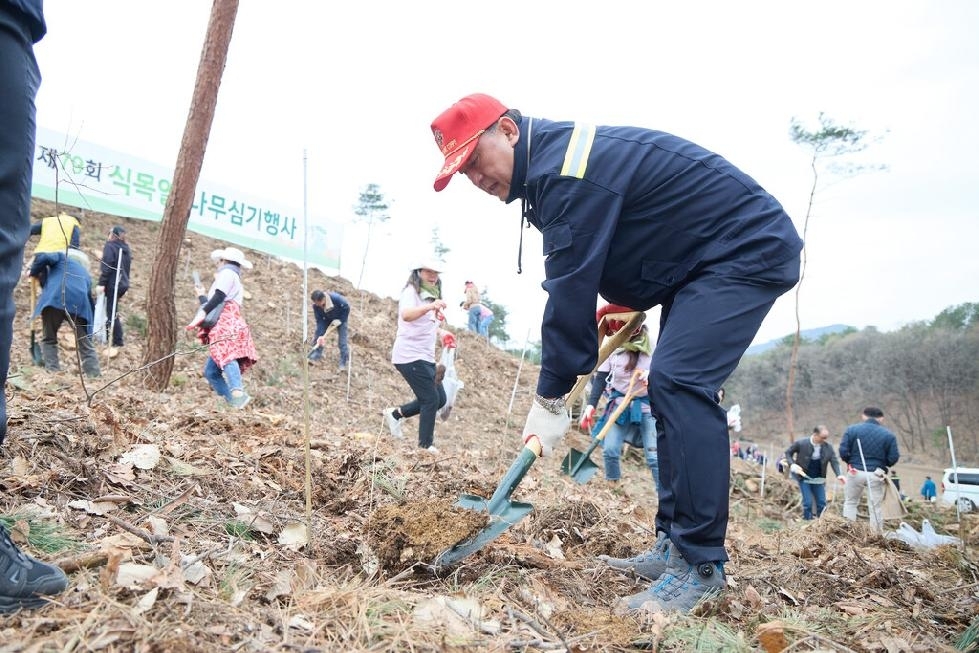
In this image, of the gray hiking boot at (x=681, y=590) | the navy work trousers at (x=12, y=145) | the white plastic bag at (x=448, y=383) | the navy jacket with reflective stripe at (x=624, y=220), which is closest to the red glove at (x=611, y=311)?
the navy jacket with reflective stripe at (x=624, y=220)

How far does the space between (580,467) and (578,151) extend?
6.72 feet

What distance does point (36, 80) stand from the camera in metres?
1.61

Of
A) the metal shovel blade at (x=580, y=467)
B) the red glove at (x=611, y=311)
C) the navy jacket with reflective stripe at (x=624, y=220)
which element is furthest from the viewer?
the metal shovel blade at (x=580, y=467)

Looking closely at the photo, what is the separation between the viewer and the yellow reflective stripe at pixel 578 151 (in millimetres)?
2219

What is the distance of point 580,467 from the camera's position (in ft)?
12.1

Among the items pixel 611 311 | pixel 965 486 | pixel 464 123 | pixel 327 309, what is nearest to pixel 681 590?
pixel 611 311

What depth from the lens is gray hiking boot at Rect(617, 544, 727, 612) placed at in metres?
2.08

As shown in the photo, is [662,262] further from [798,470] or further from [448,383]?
[798,470]

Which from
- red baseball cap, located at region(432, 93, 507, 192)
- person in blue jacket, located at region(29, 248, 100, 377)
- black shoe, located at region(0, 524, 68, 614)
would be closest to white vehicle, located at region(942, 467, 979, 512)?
red baseball cap, located at region(432, 93, 507, 192)

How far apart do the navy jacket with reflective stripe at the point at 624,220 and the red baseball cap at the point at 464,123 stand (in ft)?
0.47

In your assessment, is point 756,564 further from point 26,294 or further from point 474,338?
point 474,338

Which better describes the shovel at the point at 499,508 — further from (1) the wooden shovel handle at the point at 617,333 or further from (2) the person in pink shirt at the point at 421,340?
(2) the person in pink shirt at the point at 421,340

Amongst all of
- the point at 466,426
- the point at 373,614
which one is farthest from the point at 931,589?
the point at 466,426

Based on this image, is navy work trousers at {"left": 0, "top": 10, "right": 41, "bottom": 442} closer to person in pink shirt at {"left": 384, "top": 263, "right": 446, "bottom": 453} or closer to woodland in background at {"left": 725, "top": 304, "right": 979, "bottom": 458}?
person in pink shirt at {"left": 384, "top": 263, "right": 446, "bottom": 453}
